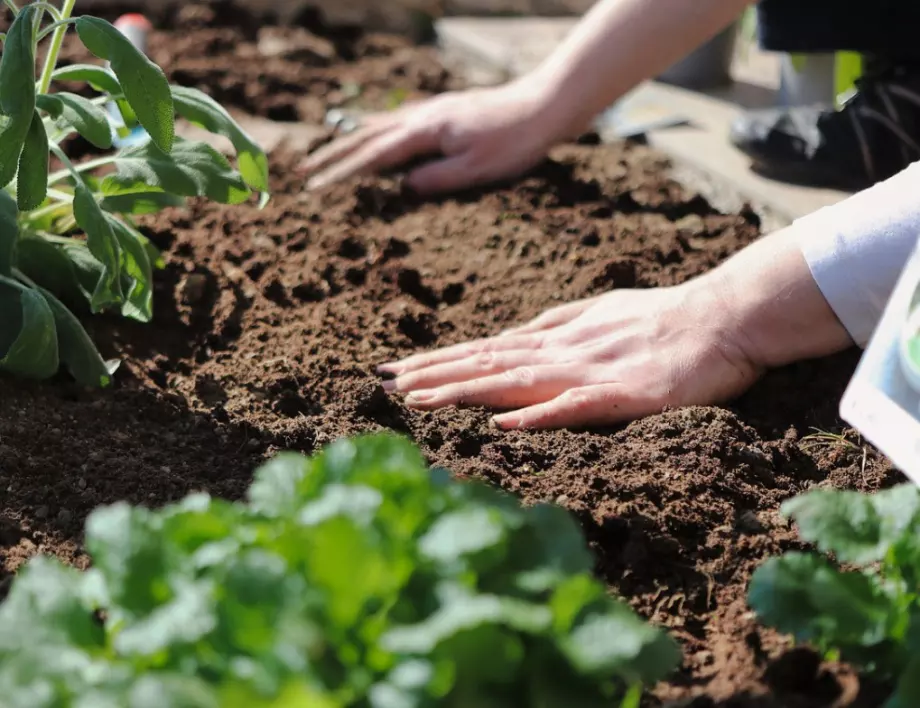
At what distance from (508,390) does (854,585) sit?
835mm

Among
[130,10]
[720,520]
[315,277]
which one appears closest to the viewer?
[720,520]

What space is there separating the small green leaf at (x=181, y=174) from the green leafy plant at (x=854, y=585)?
Answer: 3.69ft

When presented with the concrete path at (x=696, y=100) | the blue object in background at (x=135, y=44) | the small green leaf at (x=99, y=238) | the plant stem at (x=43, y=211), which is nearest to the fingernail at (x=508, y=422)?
the small green leaf at (x=99, y=238)

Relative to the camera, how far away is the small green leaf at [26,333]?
175 centimetres

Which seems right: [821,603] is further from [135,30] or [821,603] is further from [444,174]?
[135,30]

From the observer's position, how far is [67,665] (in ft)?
3.20

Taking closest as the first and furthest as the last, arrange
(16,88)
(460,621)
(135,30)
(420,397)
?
(460,621), (16,88), (420,397), (135,30)

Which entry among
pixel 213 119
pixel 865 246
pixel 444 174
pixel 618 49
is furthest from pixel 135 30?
pixel 865 246

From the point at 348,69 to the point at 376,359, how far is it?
2367 mm

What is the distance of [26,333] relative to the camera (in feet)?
5.73

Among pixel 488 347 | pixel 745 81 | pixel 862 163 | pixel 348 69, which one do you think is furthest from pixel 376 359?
pixel 745 81

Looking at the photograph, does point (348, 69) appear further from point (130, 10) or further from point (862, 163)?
point (862, 163)

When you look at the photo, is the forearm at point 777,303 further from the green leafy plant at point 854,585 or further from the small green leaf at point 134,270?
the small green leaf at point 134,270

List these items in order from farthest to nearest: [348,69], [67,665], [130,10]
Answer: [130,10], [348,69], [67,665]
